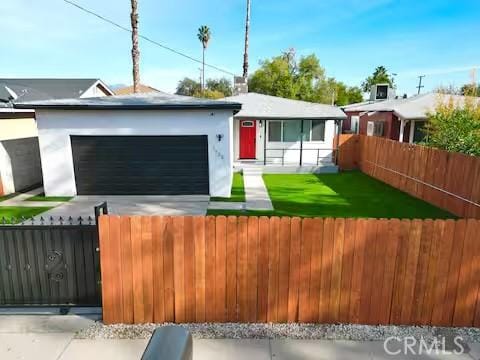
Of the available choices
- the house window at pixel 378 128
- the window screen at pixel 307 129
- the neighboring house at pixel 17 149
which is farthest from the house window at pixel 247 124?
the house window at pixel 378 128

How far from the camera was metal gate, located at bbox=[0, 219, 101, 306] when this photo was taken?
13.8 ft

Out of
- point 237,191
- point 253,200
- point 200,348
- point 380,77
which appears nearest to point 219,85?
point 380,77

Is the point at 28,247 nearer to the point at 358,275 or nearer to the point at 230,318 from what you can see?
the point at 230,318

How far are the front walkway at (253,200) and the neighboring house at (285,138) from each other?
2.96 metres

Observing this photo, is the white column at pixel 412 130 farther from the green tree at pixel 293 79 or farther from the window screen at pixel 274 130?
the green tree at pixel 293 79

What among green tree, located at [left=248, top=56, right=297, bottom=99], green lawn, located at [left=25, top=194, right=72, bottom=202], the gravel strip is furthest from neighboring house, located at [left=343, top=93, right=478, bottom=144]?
green lawn, located at [left=25, top=194, right=72, bottom=202]

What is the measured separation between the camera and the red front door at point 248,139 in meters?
17.8

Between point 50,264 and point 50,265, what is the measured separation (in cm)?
2

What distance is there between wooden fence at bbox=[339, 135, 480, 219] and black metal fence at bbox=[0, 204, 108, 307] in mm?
9391

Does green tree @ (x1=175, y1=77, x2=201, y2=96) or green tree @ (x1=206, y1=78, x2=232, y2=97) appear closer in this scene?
green tree @ (x1=206, y1=78, x2=232, y2=97)

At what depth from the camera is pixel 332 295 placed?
13.6 ft

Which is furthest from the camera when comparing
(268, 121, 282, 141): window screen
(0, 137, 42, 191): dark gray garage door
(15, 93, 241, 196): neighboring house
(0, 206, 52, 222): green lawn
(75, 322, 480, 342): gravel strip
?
(268, 121, 282, 141): window screen

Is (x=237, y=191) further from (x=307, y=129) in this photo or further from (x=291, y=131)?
(x=307, y=129)

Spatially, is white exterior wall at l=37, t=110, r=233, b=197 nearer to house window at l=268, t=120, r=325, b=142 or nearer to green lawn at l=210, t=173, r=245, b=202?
green lawn at l=210, t=173, r=245, b=202
